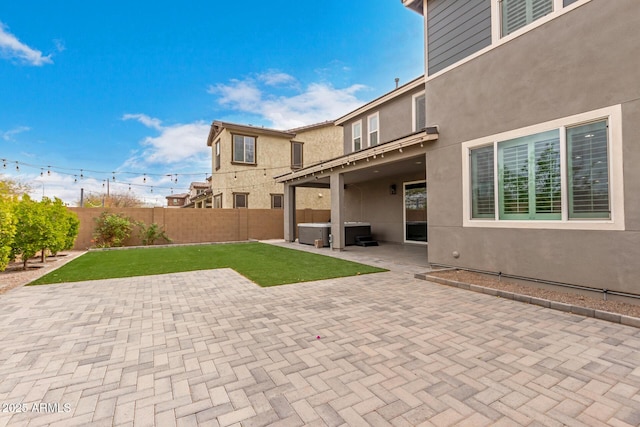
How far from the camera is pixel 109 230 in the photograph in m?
12.4

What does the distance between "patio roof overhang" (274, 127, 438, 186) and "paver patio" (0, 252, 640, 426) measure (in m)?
3.64

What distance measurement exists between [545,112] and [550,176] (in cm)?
102

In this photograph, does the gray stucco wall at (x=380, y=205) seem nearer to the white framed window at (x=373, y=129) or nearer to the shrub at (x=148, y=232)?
the white framed window at (x=373, y=129)

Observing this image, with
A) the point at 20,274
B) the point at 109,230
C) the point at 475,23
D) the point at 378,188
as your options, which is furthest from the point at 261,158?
the point at 475,23

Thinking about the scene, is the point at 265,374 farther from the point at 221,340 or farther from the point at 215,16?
the point at 215,16

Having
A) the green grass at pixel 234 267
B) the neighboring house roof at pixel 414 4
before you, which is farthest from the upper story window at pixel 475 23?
the green grass at pixel 234 267

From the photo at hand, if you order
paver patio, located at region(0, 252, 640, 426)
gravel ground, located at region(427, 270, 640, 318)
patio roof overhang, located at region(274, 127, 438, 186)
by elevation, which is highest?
patio roof overhang, located at region(274, 127, 438, 186)

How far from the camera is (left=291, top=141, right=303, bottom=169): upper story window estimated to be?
61.4 feet

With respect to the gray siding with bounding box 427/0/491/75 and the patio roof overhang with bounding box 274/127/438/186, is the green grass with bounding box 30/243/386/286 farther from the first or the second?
the gray siding with bounding box 427/0/491/75

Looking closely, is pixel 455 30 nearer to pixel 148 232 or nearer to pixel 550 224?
pixel 550 224

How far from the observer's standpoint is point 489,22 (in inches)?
222

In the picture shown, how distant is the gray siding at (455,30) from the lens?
5.76 m

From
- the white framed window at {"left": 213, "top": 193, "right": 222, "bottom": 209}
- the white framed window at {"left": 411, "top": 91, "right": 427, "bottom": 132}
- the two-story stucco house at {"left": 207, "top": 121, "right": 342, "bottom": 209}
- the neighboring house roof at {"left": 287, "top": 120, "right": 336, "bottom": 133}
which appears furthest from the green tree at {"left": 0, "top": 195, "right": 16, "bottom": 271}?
the neighboring house roof at {"left": 287, "top": 120, "right": 336, "bottom": 133}

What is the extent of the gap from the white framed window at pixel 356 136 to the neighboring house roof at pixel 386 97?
38cm
